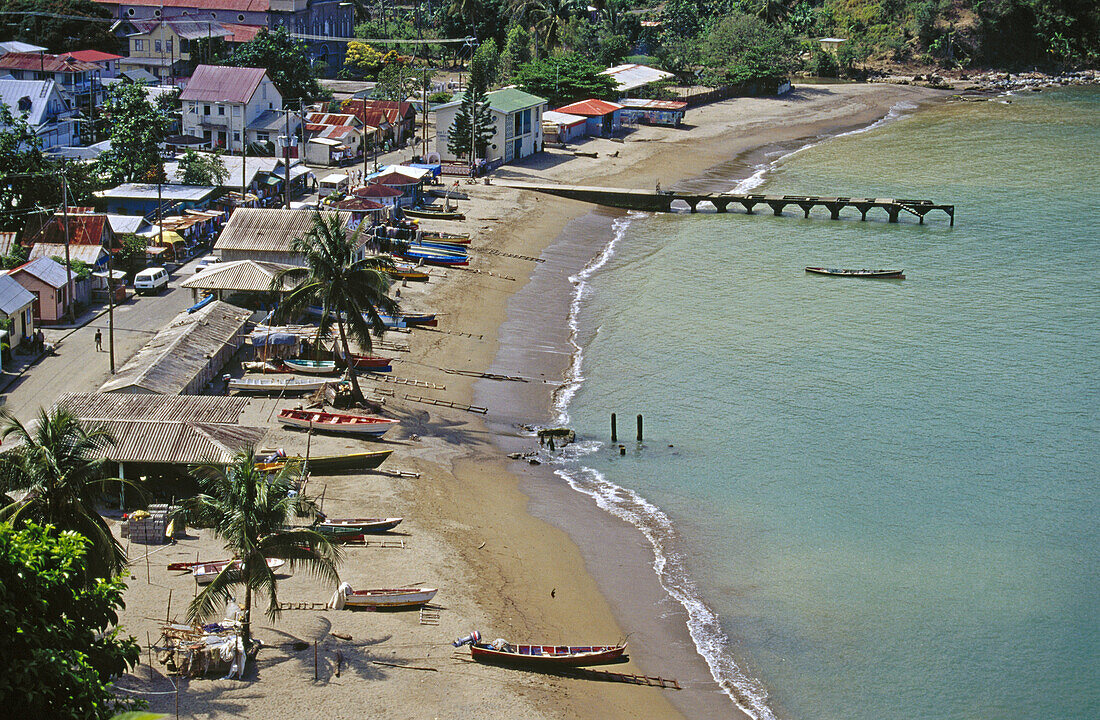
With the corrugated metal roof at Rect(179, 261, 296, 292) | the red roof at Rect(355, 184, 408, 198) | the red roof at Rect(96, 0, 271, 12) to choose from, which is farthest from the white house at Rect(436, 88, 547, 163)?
the red roof at Rect(96, 0, 271, 12)

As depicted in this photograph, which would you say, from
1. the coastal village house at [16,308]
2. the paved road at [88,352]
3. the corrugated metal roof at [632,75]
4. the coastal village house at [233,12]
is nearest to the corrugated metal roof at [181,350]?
the paved road at [88,352]

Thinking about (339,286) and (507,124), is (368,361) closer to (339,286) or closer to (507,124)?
(339,286)

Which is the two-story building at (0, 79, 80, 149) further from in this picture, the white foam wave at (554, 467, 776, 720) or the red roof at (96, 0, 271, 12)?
the white foam wave at (554, 467, 776, 720)

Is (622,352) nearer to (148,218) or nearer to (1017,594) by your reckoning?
(1017,594)

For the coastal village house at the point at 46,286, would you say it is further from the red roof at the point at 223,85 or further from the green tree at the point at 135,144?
the red roof at the point at 223,85

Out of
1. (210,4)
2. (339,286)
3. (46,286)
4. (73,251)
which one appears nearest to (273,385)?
(339,286)
